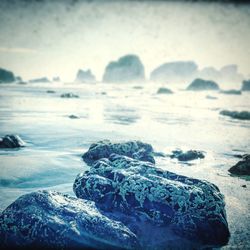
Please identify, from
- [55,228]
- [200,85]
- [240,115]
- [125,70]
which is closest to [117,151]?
[55,228]

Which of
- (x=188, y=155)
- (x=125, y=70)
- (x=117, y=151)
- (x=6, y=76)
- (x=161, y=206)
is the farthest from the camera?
(x=125, y=70)

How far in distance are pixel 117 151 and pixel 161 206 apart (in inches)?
122

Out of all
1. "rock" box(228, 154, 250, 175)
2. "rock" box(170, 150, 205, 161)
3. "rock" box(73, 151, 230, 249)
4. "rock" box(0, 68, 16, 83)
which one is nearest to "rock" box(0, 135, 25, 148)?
"rock" box(73, 151, 230, 249)

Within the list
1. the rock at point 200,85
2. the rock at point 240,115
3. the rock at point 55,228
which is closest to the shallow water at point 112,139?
the rock at point 55,228

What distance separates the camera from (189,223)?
3.54 m

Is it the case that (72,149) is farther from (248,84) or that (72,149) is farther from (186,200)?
(248,84)

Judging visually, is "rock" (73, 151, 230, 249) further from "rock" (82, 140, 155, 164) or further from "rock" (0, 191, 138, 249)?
"rock" (82, 140, 155, 164)

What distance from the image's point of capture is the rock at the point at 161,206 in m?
3.47

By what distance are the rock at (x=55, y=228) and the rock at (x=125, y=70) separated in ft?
510

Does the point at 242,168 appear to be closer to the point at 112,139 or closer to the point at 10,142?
the point at 112,139

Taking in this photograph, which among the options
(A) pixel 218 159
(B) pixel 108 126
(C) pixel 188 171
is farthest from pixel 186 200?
(B) pixel 108 126

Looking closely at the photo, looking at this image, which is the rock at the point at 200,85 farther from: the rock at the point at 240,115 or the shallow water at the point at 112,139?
the shallow water at the point at 112,139

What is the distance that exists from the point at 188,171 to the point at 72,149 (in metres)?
3.05

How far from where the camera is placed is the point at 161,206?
365 centimetres
